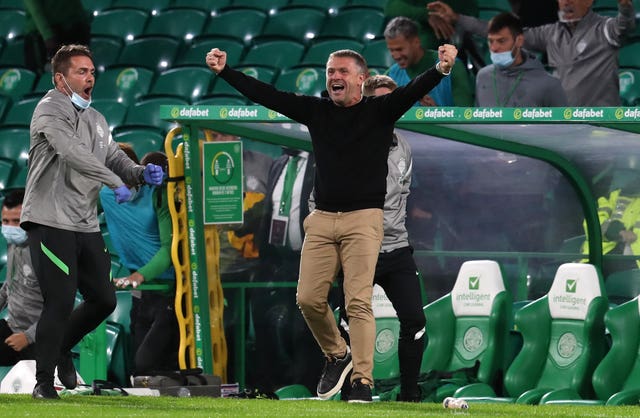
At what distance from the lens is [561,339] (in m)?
10.2

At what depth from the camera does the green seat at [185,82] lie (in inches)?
581

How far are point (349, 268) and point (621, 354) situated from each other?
2467 mm

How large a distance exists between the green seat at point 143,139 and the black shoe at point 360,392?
19.7ft

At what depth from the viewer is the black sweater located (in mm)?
8055

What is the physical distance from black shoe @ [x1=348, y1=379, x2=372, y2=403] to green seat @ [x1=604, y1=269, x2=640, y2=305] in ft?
9.64

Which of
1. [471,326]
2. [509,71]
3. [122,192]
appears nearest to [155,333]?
[471,326]

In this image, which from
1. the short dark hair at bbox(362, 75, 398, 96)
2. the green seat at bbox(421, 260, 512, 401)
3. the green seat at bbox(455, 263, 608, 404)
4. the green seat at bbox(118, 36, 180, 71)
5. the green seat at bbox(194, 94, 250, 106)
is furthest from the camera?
the green seat at bbox(118, 36, 180, 71)

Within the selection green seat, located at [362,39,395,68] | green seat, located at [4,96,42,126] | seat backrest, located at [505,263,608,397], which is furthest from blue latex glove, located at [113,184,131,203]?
green seat, located at [4,96,42,126]

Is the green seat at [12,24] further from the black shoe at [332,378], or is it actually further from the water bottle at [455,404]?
the water bottle at [455,404]

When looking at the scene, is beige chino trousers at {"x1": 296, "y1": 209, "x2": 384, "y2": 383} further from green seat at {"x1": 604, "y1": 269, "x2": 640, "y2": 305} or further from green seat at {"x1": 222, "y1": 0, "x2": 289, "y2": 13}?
green seat at {"x1": 222, "y1": 0, "x2": 289, "y2": 13}

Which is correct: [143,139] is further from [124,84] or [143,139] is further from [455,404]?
[455,404]

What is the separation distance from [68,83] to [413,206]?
12.0ft

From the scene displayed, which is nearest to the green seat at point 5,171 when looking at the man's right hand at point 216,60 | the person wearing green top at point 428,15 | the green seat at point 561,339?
the person wearing green top at point 428,15

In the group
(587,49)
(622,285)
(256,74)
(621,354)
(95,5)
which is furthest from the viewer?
(95,5)
